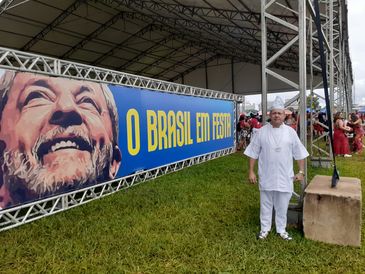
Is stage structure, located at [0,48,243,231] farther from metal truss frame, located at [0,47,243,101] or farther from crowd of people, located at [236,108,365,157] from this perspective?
crowd of people, located at [236,108,365,157]

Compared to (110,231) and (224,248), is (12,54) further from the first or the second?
(224,248)

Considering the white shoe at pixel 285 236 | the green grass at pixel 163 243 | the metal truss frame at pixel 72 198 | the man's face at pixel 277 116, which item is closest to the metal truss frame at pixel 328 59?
the man's face at pixel 277 116

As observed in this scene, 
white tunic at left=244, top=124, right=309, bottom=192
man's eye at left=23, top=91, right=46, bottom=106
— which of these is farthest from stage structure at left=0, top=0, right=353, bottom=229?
white tunic at left=244, top=124, right=309, bottom=192

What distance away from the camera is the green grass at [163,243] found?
3.47m

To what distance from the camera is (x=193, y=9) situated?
16641 millimetres

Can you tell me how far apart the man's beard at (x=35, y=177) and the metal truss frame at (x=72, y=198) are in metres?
0.12

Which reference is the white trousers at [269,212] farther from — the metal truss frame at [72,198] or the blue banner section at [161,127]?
the blue banner section at [161,127]

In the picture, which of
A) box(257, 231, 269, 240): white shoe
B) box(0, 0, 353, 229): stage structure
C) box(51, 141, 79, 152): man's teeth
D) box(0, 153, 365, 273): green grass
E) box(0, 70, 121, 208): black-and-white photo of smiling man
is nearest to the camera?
box(0, 153, 365, 273): green grass

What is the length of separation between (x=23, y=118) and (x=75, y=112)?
3.42ft

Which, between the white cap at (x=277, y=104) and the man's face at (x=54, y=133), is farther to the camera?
the man's face at (x=54, y=133)

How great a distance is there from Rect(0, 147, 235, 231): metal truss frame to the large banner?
0.12 meters

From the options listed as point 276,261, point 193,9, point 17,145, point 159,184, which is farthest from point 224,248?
point 193,9

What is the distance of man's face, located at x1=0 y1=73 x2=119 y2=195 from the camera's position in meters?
4.53

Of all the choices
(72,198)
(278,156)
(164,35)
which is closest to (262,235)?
(278,156)
